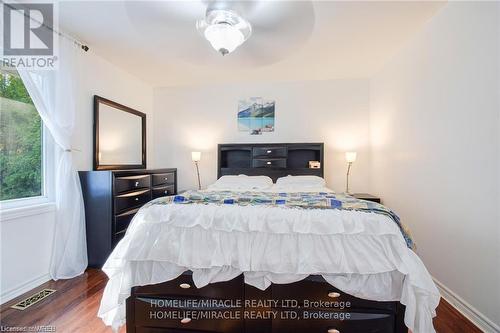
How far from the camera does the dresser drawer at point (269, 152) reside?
3753mm

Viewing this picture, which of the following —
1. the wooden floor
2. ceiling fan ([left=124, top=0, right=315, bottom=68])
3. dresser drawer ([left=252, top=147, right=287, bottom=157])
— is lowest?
the wooden floor

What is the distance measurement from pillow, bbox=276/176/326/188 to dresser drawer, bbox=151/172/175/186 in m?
Result: 1.72

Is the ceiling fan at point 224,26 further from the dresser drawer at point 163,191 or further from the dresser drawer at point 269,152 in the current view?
the dresser drawer at point 163,191

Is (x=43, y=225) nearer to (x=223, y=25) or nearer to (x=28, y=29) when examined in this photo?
(x=28, y=29)

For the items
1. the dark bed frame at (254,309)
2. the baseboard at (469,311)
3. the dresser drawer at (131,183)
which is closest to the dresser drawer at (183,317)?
the dark bed frame at (254,309)

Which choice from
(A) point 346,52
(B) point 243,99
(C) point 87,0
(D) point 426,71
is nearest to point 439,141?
(D) point 426,71

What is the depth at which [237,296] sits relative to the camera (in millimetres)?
1430

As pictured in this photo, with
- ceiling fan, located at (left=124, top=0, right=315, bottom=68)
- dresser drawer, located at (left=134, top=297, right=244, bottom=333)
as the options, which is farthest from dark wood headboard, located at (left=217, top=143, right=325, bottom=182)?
dresser drawer, located at (left=134, top=297, right=244, bottom=333)

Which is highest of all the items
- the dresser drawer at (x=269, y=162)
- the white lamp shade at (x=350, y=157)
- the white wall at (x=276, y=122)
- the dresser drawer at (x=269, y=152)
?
the white wall at (x=276, y=122)

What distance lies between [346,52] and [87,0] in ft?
8.69

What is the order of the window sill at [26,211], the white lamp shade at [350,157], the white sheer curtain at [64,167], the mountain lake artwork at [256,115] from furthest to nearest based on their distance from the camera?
the mountain lake artwork at [256,115]
the white lamp shade at [350,157]
the white sheer curtain at [64,167]
the window sill at [26,211]

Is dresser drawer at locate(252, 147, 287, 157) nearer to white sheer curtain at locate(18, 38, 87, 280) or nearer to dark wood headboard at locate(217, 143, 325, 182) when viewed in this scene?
dark wood headboard at locate(217, 143, 325, 182)

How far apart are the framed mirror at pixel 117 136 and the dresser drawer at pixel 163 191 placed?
556 millimetres

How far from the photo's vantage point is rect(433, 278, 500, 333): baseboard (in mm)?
1536
